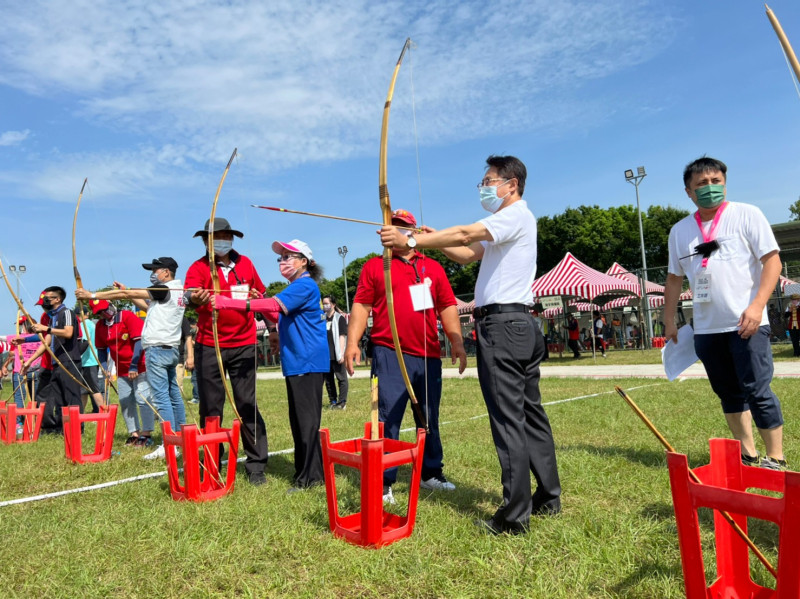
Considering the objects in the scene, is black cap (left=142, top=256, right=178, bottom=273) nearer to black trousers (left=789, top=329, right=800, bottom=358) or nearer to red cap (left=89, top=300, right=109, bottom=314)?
red cap (left=89, top=300, right=109, bottom=314)

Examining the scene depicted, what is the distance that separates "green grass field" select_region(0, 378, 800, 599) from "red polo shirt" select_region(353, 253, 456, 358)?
966 mm

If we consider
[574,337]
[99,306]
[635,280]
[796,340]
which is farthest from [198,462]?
[635,280]

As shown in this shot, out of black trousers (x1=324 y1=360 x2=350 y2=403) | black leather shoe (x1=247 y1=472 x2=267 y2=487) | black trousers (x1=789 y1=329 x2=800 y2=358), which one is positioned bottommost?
black trousers (x1=789 y1=329 x2=800 y2=358)

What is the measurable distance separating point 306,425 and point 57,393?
17.0ft

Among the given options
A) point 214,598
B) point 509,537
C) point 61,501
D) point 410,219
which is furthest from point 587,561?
point 61,501

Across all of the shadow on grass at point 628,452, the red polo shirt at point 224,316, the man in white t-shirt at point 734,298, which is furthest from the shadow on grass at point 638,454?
the red polo shirt at point 224,316

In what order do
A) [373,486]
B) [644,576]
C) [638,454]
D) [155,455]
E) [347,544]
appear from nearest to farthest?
[644,576]
[373,486]
[347,544]
[638,454]
[155,455]

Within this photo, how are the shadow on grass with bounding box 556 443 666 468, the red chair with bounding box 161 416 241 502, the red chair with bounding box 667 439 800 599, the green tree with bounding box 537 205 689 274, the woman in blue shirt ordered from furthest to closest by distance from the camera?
1. the green tree with bounding box 537 205 689 274
2. the shadow on grass with bounding box 556 443 666 468
3. the woman in blue shirt
4. the red chair with bounding box 161 416 241 502
5. the red chair with bounding box 667 439 800 599

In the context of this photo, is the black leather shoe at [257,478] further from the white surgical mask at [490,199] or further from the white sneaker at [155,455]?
the white surgical mask at [490,199]

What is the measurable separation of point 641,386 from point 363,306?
6.90 m

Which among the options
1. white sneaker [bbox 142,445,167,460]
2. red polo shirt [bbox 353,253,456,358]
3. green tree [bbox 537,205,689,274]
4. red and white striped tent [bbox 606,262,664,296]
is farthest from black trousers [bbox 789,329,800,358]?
green tree [bbox 537,205,689,274]

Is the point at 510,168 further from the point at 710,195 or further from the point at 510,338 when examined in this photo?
the point at 710,195

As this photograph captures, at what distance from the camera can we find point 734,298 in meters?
3.56

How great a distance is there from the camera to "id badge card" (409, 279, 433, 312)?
3.72 metres
